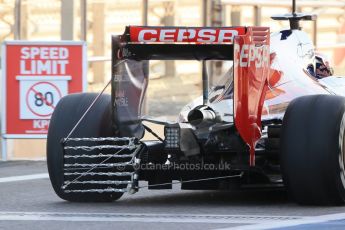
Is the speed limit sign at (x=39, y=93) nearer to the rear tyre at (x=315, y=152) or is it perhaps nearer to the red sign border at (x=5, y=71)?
the red sign border at (x=5, y=71)

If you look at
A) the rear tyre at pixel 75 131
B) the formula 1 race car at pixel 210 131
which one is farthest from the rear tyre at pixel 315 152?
the rear tyre at pixel 75 131

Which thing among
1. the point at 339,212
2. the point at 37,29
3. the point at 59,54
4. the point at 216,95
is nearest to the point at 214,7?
the point at 37,29

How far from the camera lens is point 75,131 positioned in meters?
10.6

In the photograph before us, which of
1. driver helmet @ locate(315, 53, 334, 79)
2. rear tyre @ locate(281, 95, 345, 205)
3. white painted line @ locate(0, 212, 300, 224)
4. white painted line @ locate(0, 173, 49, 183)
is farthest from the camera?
white painted line @ locate(0, 173, 49, 183)

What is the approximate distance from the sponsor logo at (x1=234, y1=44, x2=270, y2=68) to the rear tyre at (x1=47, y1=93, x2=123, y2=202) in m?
1.45

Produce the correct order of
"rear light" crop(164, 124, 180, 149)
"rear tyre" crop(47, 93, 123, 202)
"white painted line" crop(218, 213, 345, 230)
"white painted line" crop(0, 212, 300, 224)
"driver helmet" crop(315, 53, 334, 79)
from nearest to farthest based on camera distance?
"white painted line" crop(218, 213, 345, 230), "white painted line" crop(0, 212, 300, 224), "rear light" crop(164, 124, 180, 149), "rear tyre" crop(47, 93, 123, 202), "driver helmet" crop(315, 53, 334, 79)

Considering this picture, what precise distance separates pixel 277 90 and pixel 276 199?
0.99 m

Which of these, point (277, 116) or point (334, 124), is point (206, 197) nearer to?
point (277, 116)

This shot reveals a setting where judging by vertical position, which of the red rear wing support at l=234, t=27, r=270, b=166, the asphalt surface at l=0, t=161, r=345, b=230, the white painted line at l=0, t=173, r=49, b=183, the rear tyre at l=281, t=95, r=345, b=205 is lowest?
the white painted line at l=0, t=173, r=49, b=183

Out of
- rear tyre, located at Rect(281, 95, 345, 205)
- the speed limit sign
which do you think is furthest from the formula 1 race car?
the speed limit sign

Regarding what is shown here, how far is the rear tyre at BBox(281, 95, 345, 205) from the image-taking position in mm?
9781

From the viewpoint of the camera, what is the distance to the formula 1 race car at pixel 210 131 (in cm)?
985

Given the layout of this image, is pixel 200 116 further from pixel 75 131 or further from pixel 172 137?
pixel 75 131

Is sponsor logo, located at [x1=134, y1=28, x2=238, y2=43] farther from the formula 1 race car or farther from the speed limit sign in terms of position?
the speed limit sign
